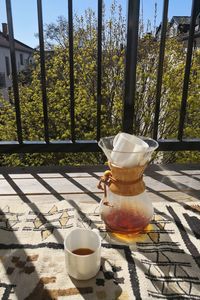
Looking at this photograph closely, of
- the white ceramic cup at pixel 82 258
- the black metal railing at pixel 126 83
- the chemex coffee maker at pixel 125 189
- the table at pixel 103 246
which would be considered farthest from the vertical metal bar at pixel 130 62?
the white ceramic cup at pixel 82 258

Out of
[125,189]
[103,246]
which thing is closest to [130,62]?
[125,189]

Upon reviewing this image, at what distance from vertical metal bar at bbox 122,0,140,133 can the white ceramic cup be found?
73cm

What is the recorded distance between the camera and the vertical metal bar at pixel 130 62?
108cm

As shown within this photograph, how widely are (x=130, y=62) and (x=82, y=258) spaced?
34.1 inches

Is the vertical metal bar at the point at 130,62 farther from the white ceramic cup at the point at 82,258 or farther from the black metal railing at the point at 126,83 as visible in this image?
the white ceramic cup at the point at 82,258

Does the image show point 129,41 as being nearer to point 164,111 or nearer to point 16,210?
point 16,210

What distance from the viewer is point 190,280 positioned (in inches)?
23.7

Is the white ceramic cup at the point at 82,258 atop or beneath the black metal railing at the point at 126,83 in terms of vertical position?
beneath

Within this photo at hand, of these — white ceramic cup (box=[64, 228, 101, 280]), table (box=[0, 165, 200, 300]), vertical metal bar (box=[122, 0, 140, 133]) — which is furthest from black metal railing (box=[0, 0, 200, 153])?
white ceramic cup (box=[64, 228, 101, 280])

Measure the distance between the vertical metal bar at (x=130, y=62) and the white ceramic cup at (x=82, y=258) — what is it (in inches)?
28.8

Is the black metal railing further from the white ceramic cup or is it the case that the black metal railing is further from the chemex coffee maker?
the white ceramic cup

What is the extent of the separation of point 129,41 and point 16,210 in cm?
81

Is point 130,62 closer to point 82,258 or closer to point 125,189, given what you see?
point 125,189

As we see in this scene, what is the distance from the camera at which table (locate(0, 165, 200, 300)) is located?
1.88 feet
